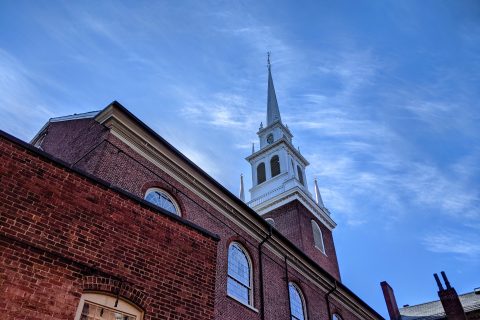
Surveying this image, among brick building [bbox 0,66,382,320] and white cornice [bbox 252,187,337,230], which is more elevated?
white cornice [bbox 252,187,337,230]

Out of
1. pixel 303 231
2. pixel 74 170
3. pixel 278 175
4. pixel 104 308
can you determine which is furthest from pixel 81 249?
pixel 278 175

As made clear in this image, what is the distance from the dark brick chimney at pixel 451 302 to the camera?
25234mm

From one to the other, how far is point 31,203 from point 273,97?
34.4m

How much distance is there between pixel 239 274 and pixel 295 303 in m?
4.04

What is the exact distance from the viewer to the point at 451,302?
25.7 meters

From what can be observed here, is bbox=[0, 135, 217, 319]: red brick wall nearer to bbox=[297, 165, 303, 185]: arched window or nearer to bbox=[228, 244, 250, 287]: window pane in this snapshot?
bbox=[228, 244, 250, 287]: window pane

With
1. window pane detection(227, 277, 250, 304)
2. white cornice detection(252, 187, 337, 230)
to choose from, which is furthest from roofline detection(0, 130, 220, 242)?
white cornice detection(252, 187, 337, 230)

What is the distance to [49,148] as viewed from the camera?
14.9 meters

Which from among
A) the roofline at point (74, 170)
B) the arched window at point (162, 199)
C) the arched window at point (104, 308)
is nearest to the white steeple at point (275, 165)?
the arched window at point (162, 199)

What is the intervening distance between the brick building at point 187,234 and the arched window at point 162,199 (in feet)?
0.11

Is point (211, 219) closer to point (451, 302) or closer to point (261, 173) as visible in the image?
point (261, 173)

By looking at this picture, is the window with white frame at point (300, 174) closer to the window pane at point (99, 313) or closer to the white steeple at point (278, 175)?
the white steeple at point (278, 175)

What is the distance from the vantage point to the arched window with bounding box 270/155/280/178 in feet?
95.9

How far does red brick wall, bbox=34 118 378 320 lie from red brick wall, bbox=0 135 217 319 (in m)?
3.99
